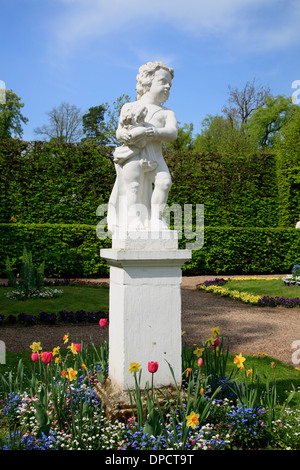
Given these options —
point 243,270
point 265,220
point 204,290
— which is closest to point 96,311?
point 204,290

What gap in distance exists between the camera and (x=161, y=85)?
12.0 ft

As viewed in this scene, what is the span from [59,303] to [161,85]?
551 cm

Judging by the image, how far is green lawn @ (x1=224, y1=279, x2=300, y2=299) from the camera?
384 inches

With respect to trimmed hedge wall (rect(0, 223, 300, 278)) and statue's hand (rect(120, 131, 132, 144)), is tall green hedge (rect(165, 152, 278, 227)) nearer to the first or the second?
trimmed hedge wall (rect(0, 223, 300, 278))

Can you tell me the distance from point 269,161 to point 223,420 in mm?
13247

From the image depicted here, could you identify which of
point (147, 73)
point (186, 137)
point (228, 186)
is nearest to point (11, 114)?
point (186, 137)

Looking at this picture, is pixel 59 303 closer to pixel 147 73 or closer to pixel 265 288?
pixel 265 288

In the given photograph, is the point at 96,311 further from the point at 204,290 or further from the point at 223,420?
the point at 223,420

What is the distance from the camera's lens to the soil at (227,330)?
573 centimetres

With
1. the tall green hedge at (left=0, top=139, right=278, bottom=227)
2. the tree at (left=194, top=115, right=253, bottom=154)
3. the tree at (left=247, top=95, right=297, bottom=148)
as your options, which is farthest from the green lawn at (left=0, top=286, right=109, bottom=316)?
the tree at (left=247, top=95, right=297, bottom=148)

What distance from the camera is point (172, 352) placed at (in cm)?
333

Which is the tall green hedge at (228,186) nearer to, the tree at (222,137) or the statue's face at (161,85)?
the tree at (222,137)

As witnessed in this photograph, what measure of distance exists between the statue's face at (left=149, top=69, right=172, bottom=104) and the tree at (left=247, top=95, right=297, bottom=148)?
28.6 meters

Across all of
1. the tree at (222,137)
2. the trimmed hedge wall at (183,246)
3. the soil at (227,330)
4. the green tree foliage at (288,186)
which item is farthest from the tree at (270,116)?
the soil at (227,330)
